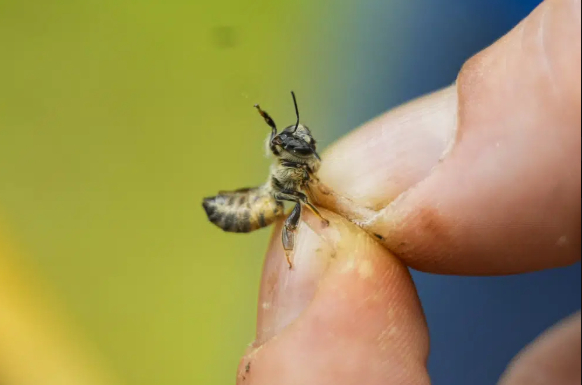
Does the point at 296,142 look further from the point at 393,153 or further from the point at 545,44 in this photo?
the point at 545,44

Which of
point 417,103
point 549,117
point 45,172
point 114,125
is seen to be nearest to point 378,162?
point 417,103

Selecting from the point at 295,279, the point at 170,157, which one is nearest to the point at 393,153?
the point at 295,279

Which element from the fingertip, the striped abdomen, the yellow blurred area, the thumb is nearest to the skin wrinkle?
the thumb

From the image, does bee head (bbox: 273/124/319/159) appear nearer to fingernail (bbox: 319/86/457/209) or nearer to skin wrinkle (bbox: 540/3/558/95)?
fingernail (bbox: 319/86/457/209)

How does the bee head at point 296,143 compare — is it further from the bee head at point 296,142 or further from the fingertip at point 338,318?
the fingertip at point 338,318

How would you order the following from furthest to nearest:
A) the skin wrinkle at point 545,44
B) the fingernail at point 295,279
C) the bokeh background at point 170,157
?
the bokeh background at point 170,157, the fingernail at point 295,279, the skin wrinkle at point 545,44

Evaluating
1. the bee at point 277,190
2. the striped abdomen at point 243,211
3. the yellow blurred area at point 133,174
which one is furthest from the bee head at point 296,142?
the yellow blurred area at point 133,174

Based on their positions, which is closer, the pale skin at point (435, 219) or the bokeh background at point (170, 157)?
the pale skin at point (435, 219)
